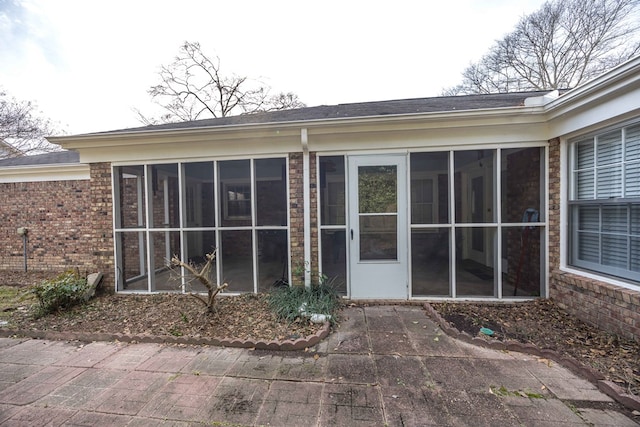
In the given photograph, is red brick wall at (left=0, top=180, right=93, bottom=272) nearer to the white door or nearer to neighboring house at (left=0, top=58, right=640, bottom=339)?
neighboring house at (left=0, top=58, right=640, bottom=339)

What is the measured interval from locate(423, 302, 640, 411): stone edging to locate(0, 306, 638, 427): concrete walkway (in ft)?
0.22

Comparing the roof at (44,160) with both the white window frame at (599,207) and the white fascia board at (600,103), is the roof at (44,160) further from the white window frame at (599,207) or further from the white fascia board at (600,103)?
the white window frame at (599,207)

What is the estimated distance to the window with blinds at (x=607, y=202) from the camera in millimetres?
2859

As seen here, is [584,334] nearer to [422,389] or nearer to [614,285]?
[614,285]

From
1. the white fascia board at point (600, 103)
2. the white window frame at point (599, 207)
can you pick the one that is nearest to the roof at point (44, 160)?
the white fascia board at point (600, 103)

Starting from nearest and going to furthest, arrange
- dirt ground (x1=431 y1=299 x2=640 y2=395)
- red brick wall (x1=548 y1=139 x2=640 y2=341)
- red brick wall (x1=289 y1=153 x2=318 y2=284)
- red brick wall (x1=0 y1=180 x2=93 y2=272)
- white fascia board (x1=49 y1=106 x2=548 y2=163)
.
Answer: dirt ground (x1=431 y1=299 x2=640 y2=395) → red brick wall (x1=548 y1=139 x2=640 y2=341) → white fascia board (x1=49 y1=106 x2=548 y2=163) → red brick wall (x1=289 y1=153 x2=318 y2=284) → red brick wall (x1=0 y1=180 x2=93 y2=272)

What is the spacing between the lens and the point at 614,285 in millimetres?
3002

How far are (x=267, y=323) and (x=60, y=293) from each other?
315 centimetres

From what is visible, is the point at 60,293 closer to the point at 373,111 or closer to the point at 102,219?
the point at 102,219

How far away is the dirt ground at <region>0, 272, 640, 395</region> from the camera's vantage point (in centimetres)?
265

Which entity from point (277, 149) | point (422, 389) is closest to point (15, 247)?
point (277, 149)

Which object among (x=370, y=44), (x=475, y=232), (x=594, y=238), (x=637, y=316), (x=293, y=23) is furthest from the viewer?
(x=370, y=44)

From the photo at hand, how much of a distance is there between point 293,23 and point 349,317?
779cm

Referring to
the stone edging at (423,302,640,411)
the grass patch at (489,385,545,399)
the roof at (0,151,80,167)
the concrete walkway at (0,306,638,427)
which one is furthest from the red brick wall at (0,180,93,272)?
the grass patch at (489,385,545,399)
